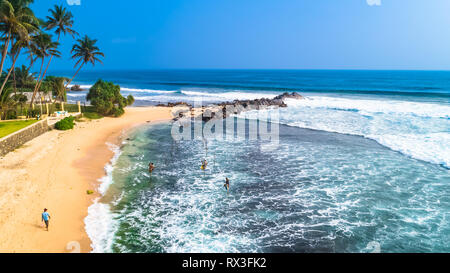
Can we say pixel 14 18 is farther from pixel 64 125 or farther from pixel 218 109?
pixel 218 109

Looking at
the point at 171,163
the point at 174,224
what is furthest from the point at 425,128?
the point at 174,224

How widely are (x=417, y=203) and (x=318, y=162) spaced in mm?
7477

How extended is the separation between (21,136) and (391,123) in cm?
3894

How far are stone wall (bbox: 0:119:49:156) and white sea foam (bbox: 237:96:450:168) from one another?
26444mm

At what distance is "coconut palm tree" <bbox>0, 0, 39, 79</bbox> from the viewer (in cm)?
2309

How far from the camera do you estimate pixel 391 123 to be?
33906 millimetres

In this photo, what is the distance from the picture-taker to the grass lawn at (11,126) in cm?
2209

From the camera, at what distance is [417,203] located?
14.9 metres

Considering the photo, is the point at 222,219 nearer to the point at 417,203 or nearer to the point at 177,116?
the point at 417,203

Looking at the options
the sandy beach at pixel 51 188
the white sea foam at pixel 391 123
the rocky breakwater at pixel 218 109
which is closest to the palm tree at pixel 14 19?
the sandy beach at pixel 51 188
